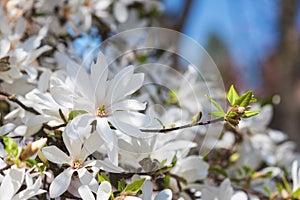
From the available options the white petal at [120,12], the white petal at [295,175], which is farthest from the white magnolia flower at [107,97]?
the white petal at [120,12]

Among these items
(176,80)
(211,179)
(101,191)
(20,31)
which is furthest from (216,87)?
(101,191)

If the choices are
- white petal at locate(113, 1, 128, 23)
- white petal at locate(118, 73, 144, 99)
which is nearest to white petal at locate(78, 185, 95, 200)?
white petal at locate(118, 73, 144, 99)

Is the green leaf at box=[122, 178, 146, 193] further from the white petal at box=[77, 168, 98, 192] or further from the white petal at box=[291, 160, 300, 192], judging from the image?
the white petal at box=[291, 160, 300, 192]

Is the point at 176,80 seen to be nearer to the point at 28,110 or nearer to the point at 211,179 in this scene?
the point at 211,179

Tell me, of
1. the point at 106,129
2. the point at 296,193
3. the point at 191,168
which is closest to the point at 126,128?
the point at 106,129

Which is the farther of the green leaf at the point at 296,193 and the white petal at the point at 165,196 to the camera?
the green leaf at the point at 296,193

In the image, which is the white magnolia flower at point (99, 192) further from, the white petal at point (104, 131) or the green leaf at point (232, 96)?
the green leaf at point (232, 96)
